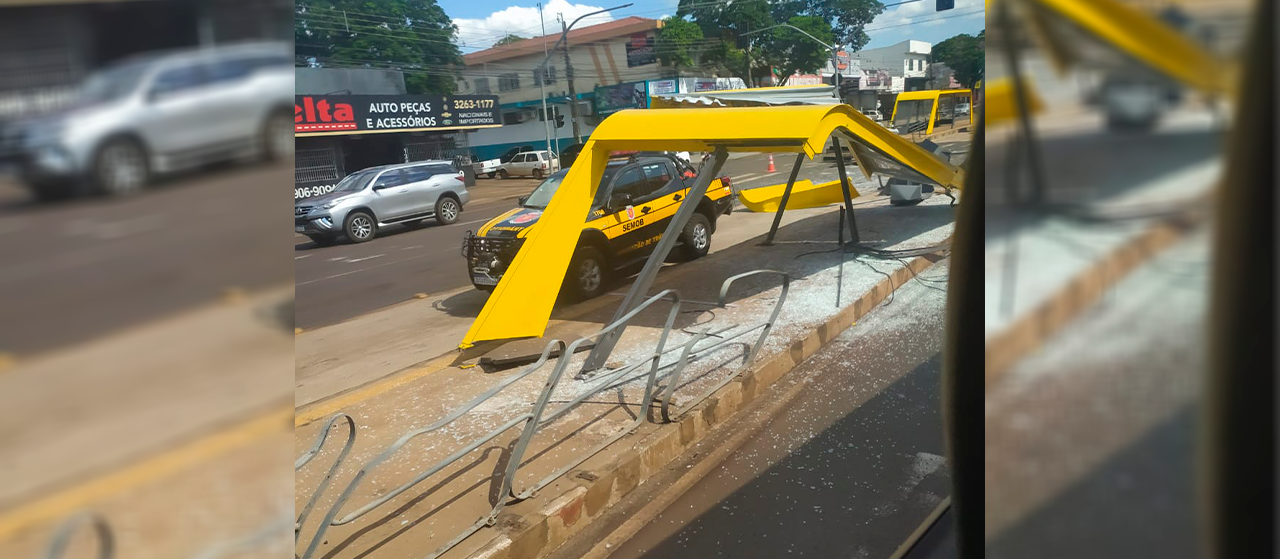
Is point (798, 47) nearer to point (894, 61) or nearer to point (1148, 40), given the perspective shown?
point (894, 61)

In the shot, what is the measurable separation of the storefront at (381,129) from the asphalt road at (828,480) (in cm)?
818

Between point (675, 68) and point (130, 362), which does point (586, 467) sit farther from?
point (675, 68)

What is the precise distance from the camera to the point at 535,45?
17.1 meters

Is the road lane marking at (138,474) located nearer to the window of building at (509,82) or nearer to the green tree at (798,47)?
the green tree at (798,47)

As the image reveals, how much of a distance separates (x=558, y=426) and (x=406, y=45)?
9.76 meters

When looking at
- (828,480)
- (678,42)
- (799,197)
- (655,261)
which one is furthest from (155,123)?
(678,42)

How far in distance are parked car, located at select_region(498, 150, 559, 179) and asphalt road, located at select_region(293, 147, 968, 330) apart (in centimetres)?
640

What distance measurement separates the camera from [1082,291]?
25.9 inches

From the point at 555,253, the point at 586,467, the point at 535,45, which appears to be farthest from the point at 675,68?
the point at 586,467

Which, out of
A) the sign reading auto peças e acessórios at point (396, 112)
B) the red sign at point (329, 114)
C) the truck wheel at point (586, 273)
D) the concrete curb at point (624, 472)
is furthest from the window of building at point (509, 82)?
the concrete curb at point (624, 472)

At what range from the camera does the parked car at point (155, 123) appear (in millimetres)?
529

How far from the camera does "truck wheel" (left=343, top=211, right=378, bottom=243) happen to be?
44.2 ft

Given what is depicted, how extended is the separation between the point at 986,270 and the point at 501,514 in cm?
337

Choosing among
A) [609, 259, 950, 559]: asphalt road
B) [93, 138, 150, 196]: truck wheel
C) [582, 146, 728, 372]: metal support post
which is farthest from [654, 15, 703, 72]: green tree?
[93, 138, 150, 196]: truck wheel
